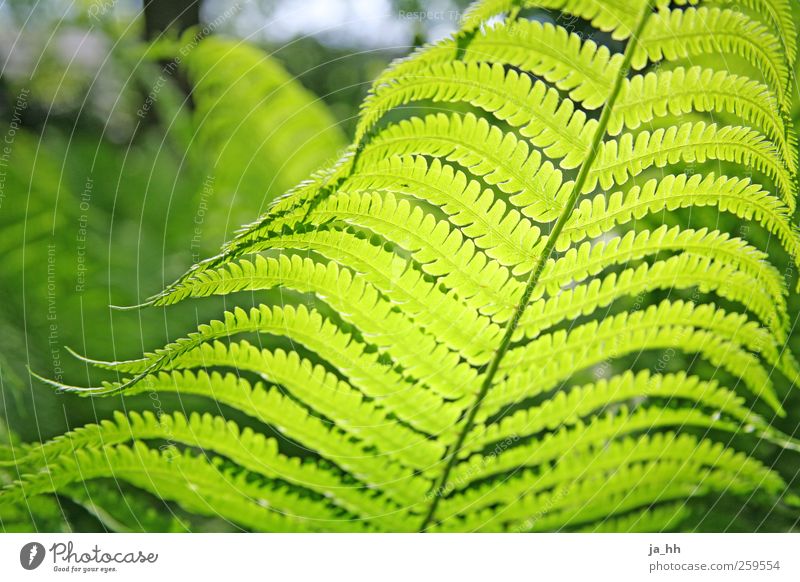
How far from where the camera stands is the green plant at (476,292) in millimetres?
650

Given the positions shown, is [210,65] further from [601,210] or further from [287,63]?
[601,210]

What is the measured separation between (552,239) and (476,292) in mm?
103

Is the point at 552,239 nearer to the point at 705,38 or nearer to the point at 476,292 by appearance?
the point at 476,292

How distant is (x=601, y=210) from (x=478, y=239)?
14cm

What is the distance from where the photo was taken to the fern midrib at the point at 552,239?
665 millimetres

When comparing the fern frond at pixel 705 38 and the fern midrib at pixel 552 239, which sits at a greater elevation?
the fern frond at pixel 705 38

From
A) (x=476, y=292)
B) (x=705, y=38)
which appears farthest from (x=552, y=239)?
(x=705, y=38)

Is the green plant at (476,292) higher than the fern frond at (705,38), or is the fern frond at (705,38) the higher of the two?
the fern frond at (705,38)

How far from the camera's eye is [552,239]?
2.24ft

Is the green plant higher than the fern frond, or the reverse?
the fern frond

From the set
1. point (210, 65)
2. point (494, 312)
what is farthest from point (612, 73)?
point (210, 65)

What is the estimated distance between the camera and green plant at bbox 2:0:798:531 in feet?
2.13

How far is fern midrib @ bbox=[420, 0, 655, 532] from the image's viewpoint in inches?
26.2
